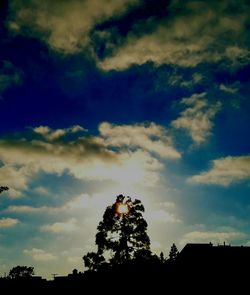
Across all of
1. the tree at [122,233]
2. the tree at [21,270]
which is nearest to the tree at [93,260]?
the tree at [122,233]

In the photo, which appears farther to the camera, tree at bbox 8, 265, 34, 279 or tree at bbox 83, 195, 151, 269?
tree at bbox 8, 265, 34, 279

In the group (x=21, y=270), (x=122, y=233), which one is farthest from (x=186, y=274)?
(x=21, y=270)

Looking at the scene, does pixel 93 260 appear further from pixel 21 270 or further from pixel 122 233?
pixel 21 270

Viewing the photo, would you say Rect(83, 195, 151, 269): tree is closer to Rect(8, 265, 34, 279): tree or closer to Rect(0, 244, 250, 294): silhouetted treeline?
Rect(0, 244, 250, 294): silhouetted treeline

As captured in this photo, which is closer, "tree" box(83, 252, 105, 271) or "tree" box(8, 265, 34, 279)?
"tree" box(83, 252, 105, 271)

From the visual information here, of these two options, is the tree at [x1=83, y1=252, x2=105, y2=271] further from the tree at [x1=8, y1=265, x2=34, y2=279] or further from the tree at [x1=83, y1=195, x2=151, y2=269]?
the tree at [x1=8, y1=265, x2=34, y2=279]

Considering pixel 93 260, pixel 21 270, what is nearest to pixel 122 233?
pixel 93 260

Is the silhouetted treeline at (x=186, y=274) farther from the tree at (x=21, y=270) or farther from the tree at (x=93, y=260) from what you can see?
the tree at (x=21, y=270)

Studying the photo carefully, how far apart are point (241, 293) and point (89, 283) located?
45.1 ft

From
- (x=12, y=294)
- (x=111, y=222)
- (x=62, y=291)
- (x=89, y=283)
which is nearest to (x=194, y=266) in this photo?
(x=89, y=283)

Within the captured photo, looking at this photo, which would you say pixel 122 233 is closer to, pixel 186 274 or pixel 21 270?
pixel 186 274

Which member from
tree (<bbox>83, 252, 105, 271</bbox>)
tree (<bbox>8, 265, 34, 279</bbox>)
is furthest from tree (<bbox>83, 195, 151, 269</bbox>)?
tree (<bbox>8, 265, 34, 279</bbox>)

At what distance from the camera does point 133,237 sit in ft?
154

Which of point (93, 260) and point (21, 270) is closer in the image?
point (93, 260)
